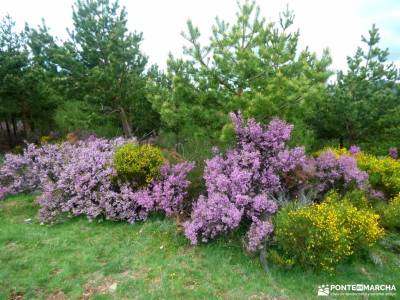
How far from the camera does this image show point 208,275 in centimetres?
569

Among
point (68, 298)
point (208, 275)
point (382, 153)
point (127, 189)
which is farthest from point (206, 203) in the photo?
point (382, 153)

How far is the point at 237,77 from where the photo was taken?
9047mm

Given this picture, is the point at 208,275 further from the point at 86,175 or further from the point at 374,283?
the point at 86,175

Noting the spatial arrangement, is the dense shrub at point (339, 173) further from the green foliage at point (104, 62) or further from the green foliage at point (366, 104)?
the green foliage at point (104, 62)

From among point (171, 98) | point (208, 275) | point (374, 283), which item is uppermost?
point (171, 98)

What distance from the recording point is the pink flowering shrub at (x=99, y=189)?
7.89m

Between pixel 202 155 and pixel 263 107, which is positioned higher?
pixel 263 107

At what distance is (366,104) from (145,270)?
33.8 feet

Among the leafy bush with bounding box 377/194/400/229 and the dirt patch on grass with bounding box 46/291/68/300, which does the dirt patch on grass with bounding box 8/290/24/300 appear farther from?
the leafy bush with bounding box 377/194/400/229

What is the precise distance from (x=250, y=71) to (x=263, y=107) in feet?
3.81

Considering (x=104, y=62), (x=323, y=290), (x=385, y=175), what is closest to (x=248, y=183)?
(x=323, y=290)

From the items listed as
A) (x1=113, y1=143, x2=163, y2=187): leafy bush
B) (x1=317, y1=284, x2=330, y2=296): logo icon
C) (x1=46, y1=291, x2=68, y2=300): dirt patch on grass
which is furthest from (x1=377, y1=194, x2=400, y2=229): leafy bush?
(x1=46, y1=291, x2=68, y2=300): dirt patch on grass

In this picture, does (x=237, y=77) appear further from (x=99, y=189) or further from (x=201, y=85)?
(x=99, y=189)

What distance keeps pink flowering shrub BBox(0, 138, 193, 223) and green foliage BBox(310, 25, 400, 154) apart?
6.97 metres
